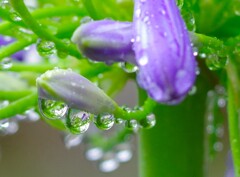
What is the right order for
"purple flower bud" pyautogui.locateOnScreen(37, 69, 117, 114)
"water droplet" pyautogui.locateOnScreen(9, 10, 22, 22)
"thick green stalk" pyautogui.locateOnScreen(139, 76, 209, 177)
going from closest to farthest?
Answer: 1. "purple flower bud" pyautogui.locateOnScreen(37, 69, 117, 114)
2. "water droplet" pyautogui.locateOnScreen(9, 10, 22, 22)
3. "thick green stalk" pyautogui.locateOnScreen(139, 76, 209, 177)

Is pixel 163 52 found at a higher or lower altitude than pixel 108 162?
higher

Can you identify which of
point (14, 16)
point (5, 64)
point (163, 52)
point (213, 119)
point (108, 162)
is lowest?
point (108, 162)

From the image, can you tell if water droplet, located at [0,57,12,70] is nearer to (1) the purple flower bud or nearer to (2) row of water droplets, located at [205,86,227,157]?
(1) the purple flower bud

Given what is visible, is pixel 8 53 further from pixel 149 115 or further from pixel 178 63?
pixel 178 63

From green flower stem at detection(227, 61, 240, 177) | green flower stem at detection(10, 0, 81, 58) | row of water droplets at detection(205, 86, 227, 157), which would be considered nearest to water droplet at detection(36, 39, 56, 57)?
green flower stem at detection(10, 0, 81, 58)

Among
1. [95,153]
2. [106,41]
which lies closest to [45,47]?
[106,41]

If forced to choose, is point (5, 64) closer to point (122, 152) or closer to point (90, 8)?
point (90, 8)

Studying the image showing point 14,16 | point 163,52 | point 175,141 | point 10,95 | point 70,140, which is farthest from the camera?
point 70,140
